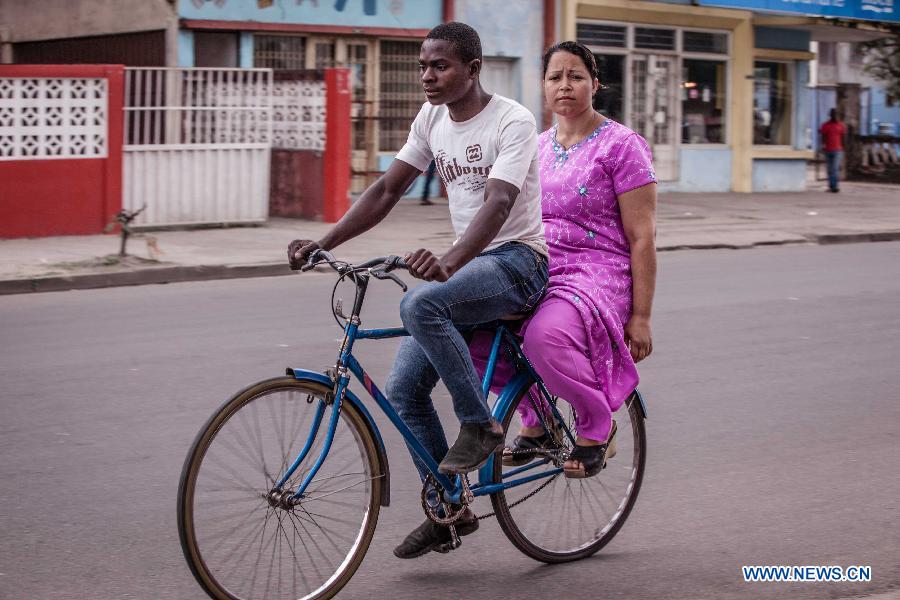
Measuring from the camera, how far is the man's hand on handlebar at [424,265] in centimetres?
378

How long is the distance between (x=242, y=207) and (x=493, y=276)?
12.7 meters

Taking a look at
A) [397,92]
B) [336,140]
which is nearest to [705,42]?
[397,92]

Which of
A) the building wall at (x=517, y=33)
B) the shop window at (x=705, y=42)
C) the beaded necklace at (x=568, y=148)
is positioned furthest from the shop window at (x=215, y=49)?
the beaded necklace at (x=568, y=148)

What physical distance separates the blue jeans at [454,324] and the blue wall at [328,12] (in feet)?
47.6

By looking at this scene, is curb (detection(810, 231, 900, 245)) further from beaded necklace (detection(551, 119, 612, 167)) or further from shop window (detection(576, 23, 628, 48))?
beaded necklace (detection(551, 119, 612, 167))

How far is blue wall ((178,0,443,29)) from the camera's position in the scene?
1817 cm

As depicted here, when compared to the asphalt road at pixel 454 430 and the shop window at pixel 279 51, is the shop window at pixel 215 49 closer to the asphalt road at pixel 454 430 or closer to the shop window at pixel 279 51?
the shop window at pixel 279 51

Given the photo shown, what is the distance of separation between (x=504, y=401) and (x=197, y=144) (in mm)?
12233

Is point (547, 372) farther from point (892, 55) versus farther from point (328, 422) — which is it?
point (892, 55)

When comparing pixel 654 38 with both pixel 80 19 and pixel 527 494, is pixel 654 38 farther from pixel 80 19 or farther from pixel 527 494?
pixel 527 494

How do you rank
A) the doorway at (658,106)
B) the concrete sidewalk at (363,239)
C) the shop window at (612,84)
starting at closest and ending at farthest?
1. the concrete sidewalk at (363,239)
2. the shop window at (612,84)
3. the doorway at (658,106)

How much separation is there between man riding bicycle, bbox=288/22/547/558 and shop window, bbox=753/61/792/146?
2275 cm

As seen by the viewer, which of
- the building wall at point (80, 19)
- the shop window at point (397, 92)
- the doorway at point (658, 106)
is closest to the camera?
the building wall at point (80, 19)

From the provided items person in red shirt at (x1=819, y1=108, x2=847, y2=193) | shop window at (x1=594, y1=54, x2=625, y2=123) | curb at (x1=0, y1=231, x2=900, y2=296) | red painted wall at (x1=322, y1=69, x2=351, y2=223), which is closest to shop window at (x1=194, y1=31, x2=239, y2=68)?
red painted wall at (x1=322, y1=69, x2=351, y2=223)
